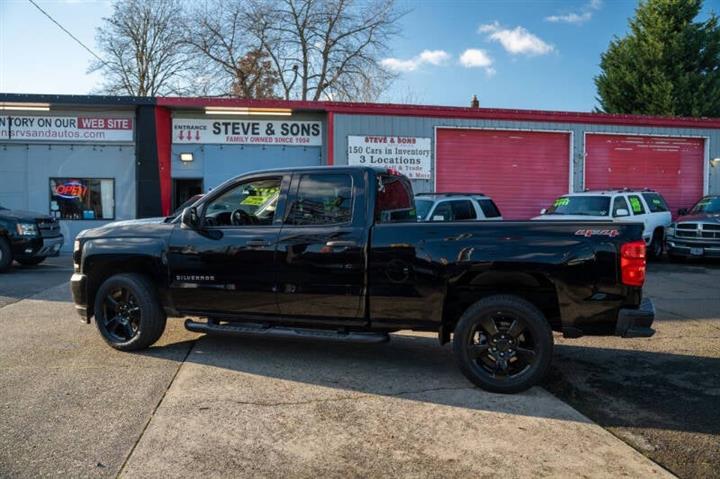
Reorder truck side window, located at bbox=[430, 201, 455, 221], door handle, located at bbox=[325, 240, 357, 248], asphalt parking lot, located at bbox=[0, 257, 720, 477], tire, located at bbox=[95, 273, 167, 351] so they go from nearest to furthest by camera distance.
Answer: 1. asphalt parking lot, located at bbox=[0, 257, 720, 477]
2. door handle, located at bbox=[325, 240, 357, 248]
3. tire, located at bbox=[95, 273, 167, 351]
4. truck side window, located at bbox=[430, 201, 455, 221]

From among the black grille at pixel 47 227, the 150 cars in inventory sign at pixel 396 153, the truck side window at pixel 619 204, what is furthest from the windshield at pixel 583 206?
the black grille at pixel 47 227

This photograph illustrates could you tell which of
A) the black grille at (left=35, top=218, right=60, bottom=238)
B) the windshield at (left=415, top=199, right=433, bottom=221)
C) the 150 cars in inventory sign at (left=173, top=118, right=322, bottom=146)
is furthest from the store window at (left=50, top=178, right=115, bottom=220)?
the windshield at (left=415, top=199, right=433, bottom=221)

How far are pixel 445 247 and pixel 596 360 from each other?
233cm

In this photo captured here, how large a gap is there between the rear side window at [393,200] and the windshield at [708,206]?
12.7m

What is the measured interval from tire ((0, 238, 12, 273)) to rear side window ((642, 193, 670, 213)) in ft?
51.8

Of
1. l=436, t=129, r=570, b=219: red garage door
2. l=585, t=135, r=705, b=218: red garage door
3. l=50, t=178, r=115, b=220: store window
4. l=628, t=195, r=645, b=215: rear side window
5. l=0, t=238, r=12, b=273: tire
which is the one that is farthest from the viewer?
l=585, t=135, r=705, b=218: red garage door

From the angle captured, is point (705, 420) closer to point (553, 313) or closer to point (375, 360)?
point (553, 313)

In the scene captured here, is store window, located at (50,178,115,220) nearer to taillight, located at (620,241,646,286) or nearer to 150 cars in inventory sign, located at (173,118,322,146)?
150 cars in inventory sign, located at (173,118,322,146)

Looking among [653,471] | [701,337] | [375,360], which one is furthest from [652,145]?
[653,471]

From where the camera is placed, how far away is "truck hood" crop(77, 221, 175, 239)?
599cm

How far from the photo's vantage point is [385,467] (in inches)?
139

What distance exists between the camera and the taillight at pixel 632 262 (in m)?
4.71

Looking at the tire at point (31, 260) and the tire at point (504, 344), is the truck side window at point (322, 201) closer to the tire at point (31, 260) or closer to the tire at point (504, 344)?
the tire at point (504, 344)

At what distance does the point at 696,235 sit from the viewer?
47.9 feet
